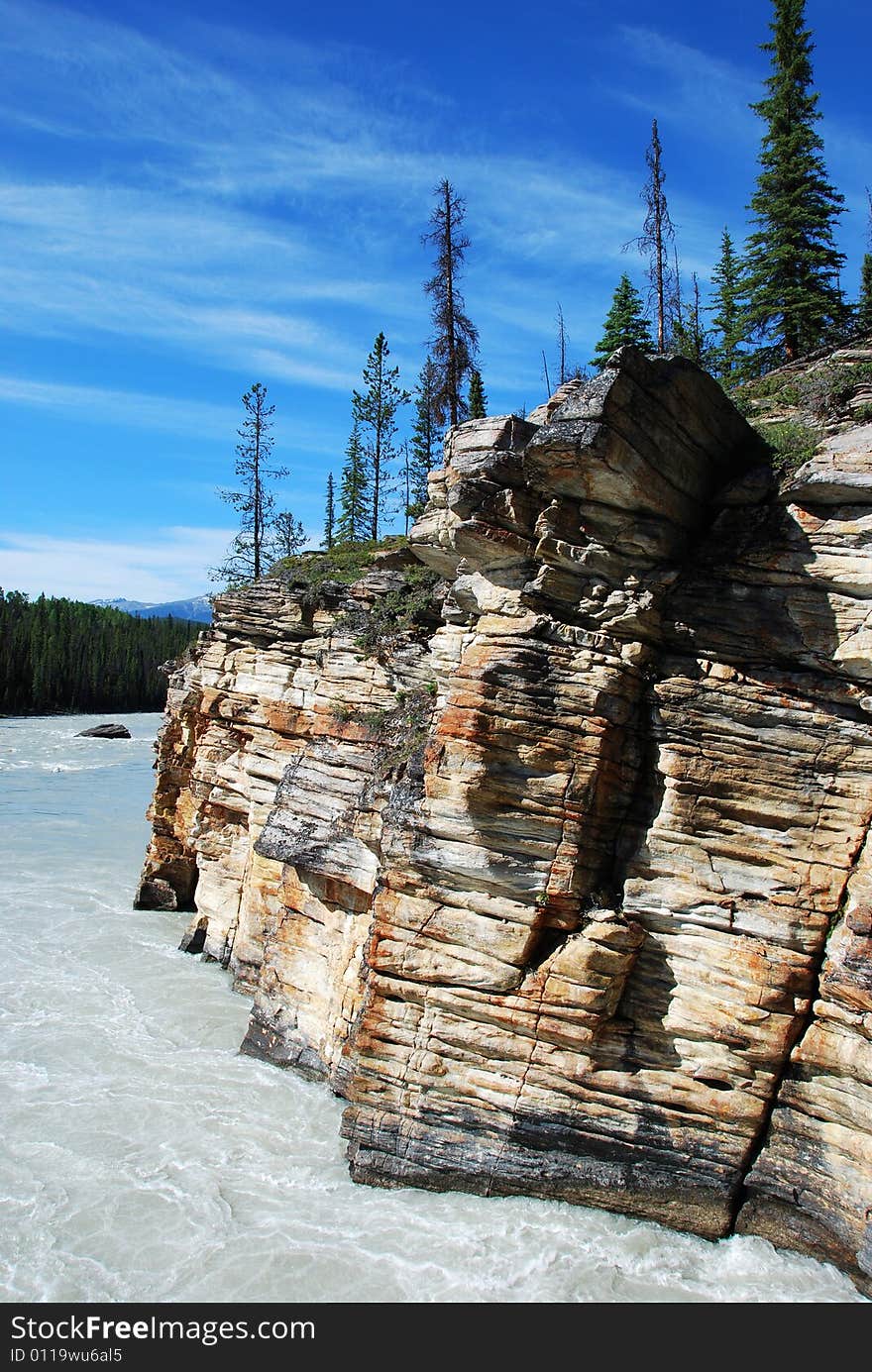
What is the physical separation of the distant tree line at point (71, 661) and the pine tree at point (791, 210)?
73.6 metres

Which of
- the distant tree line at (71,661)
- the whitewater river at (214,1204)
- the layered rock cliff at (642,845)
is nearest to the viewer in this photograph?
the whitewater river at (214,1204)

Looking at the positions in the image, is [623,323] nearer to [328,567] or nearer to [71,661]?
[328,567]

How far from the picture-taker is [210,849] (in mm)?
20078

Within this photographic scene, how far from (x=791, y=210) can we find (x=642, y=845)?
67.2 feet

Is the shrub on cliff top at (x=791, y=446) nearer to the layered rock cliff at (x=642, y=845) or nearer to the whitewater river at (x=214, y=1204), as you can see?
the layered rock cliff at (x=642, y=845)

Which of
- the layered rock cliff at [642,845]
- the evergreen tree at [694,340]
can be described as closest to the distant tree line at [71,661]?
the evergreen tree at [694,340]

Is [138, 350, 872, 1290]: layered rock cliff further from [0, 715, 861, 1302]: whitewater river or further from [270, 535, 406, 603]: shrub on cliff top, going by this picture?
[270, 535, 406, 603]: shrub on cliff top

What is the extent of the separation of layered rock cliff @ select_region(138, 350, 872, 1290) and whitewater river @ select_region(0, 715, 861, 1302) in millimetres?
565

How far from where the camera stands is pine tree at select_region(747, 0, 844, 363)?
21.9m

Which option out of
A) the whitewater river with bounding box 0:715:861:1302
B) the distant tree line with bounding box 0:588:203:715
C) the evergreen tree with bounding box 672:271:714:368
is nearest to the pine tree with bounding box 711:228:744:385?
the evergreen tree with bounding box 672:271:714:368

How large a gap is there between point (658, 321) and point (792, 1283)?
75.5 feet

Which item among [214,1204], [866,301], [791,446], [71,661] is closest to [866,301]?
[866,301]

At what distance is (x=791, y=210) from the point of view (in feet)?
72.3

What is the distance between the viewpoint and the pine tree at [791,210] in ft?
72.0
